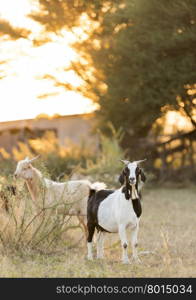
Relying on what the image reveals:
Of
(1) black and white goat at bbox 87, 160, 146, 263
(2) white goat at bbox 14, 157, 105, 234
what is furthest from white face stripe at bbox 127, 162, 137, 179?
(2) white goat at bbox 14, 157, 105, 234

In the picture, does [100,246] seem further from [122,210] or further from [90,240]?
[122,210]

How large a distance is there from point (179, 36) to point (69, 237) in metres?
10.9

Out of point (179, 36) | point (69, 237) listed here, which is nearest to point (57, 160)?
point (179, 36)

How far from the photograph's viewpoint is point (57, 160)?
18.7 meters

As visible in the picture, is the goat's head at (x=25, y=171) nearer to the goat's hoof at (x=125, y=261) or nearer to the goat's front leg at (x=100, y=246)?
the goat's front leg at (x=100, y=246)

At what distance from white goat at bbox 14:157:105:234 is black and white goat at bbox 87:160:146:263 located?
473 mm

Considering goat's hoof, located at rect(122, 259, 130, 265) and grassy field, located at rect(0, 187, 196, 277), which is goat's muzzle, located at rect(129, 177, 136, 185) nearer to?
grassy field, located at rect(0, 187, 196, 277)

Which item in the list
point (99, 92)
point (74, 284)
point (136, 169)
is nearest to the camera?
point (74, 284)

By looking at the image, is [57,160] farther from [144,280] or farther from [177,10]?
[144,280]

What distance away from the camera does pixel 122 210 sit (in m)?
8.02

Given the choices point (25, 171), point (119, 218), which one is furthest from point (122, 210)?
point (25, 171)

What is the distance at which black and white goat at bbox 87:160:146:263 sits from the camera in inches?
315

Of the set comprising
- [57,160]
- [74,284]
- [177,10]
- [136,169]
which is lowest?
[74,284]

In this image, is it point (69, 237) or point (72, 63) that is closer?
point (69, 237)
